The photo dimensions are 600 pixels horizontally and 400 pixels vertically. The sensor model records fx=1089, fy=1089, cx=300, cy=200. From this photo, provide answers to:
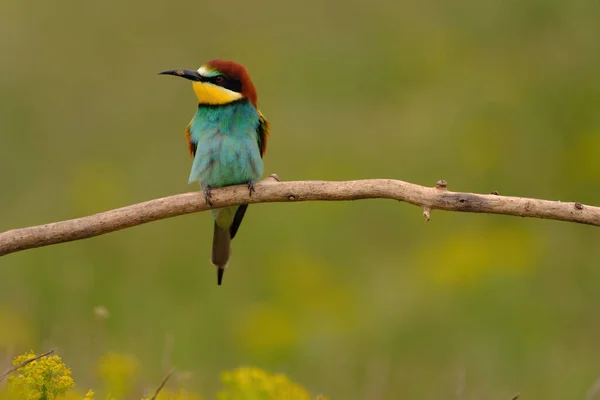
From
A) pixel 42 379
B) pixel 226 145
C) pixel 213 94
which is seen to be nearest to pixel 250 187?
pixel 226 145

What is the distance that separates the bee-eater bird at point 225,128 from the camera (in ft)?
9.18

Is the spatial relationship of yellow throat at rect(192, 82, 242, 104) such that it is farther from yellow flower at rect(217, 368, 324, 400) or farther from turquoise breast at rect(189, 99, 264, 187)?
yellow flower at rect(217, 368, 324, 400)

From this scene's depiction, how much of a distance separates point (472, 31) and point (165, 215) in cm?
494

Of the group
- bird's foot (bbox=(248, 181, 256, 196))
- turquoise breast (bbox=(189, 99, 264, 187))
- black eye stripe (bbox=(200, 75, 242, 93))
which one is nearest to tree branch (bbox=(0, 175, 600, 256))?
bird's foot (bbox=(248, 181, 256, 196))

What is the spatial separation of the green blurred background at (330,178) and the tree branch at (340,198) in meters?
0.57

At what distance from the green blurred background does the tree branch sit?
573 mm

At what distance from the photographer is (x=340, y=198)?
2.16m

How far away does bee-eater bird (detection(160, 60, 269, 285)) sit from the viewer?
2.80m

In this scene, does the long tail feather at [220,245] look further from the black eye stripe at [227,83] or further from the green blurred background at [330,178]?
the black eye stripe at [227,83]

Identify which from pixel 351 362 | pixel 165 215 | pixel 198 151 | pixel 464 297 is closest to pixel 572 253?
pixel 464 297

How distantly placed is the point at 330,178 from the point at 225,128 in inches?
89.1

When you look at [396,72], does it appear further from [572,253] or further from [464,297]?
[464,297]

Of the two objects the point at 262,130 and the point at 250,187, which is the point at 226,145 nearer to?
the point at 262,130

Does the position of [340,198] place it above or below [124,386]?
Answer: above
